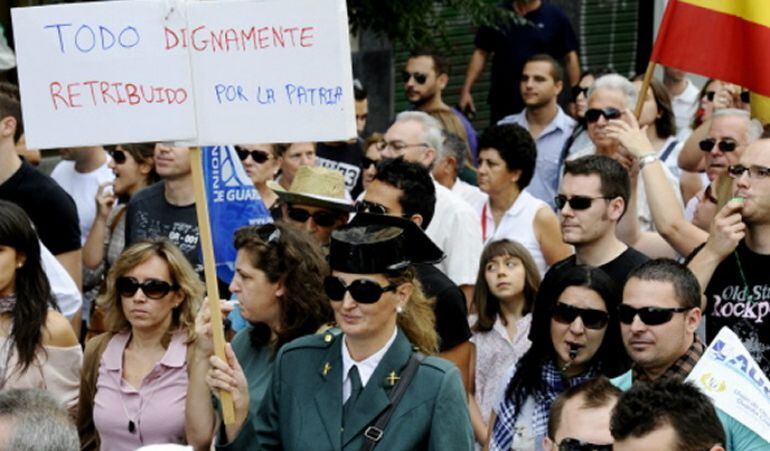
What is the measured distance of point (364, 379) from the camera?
603 cm

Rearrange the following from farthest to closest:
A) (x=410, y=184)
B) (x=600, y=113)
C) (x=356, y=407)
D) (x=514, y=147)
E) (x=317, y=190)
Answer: (x=600, y=113), (x=514, y=147), (x=317, y=190), (x=410, y=184), (x=356, y=407)

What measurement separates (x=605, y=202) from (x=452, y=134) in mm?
3460

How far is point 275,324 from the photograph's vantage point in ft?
23.9

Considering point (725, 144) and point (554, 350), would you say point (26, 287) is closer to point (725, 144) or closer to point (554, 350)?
point (554, 350)

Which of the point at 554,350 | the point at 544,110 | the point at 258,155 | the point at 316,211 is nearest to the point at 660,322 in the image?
the point at 554,350

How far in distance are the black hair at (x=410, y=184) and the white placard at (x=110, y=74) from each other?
2.08 metres

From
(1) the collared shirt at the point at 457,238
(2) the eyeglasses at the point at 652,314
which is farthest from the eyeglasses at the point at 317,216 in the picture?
(2) the eyeglasses at the point at 652,314

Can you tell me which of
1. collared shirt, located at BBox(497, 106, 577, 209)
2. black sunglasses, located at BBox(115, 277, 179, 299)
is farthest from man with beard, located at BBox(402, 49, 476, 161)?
black sunglasses, located at BBox(115, 277, 179, 299)

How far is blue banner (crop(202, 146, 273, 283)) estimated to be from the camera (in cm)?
921

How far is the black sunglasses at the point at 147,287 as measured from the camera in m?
7.37

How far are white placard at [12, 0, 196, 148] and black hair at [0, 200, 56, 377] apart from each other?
115 cm

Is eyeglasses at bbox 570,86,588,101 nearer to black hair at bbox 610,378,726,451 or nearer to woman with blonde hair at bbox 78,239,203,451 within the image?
woman with blonde hair at bbox 78,239,203,451

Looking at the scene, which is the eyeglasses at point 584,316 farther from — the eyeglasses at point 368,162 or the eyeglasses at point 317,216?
the eyeglasses at point 368,162

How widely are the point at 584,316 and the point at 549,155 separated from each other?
492cm
